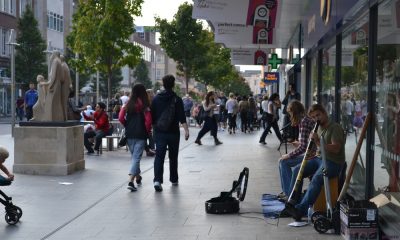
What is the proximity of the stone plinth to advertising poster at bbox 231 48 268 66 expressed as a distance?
1765 cm

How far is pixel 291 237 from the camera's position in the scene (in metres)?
7.60

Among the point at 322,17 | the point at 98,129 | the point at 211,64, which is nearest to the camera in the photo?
the point at 322,17

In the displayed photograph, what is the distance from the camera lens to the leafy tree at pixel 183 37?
160ft

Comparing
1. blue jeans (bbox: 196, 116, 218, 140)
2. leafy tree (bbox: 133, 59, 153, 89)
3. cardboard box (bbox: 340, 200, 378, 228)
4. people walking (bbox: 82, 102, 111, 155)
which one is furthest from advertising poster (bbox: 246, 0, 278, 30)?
leafy tree (bbox: 133, 59, 153, 89)

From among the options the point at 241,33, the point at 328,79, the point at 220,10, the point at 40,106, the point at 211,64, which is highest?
the point at 211,64

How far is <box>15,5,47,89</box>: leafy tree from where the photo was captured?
5741cm

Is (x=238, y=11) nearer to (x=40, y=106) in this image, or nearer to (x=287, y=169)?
(x=40, y=106)

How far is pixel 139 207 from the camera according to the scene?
32.1 ft

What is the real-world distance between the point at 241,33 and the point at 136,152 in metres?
10.8

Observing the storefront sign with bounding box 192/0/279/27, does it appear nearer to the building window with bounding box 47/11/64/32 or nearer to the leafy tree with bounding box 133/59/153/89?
the building window with bounding box 47/11/64/32

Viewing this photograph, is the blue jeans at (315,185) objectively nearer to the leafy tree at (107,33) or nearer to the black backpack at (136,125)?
the black backpack at (136,125)

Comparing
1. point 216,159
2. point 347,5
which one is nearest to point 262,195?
point 347,5

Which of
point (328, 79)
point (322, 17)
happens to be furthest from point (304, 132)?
point (328, 79)

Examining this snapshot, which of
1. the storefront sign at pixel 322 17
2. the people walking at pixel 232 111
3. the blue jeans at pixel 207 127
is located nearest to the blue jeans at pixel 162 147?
the storefront sign at pixel 322 17
